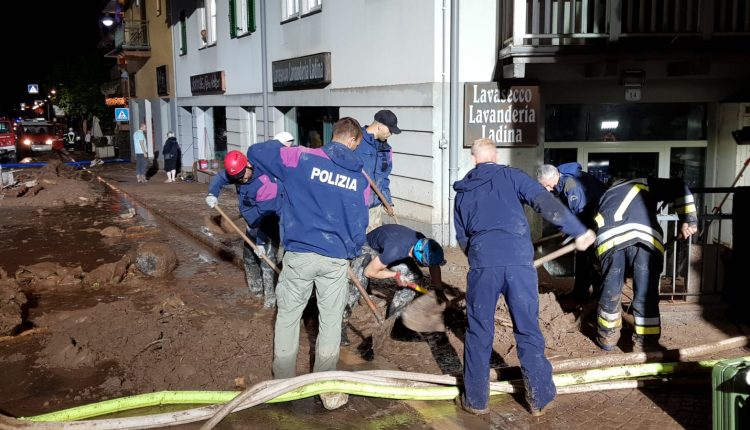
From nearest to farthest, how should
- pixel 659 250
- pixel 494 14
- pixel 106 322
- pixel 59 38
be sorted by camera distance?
1. pixel 659 250
2. pixel 106 322
3. pixel 494 14
4. pixel 59 38

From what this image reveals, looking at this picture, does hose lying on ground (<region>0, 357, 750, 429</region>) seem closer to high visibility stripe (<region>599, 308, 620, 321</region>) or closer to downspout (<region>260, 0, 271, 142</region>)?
high visibility stripe (<region>599, 308, 620, 321</region>)

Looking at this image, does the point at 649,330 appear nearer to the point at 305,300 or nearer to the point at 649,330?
the point at 649,330

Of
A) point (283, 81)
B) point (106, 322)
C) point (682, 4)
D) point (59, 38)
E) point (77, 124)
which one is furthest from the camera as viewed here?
point (59, 38)

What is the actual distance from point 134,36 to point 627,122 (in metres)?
23.6

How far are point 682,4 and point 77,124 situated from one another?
5450cm

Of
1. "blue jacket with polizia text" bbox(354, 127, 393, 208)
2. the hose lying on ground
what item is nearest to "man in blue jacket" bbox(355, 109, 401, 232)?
"blue jacket with polizia text" bbox(354, 127, 393, 208)

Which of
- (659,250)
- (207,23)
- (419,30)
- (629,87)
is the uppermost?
(207,23)

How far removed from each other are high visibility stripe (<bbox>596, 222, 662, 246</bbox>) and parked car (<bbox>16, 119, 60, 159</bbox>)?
37.9 meters

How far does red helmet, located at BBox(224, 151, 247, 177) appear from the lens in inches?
253

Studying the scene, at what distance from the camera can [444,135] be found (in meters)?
9.82

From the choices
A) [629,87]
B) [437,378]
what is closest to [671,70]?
[629,87]

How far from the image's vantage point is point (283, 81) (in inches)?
601

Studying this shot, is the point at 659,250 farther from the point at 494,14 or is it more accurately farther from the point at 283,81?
the point at 283,81

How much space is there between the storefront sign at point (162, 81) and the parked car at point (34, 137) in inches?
560
